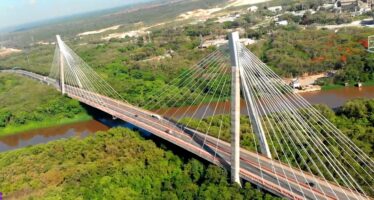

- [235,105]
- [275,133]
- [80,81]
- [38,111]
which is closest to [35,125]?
[38,111]

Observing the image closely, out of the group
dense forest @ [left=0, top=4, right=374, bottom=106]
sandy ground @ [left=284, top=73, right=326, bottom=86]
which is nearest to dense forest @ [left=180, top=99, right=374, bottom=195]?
dense forest @ [left=0, top=4, right=374, bottom=106]

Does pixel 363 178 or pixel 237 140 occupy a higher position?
pixel 237 140

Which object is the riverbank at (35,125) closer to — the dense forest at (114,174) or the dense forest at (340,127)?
the dense forest at (114,174)

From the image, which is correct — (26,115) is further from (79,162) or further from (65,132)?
(79,162)

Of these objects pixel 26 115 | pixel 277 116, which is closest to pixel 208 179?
pixel 277 116

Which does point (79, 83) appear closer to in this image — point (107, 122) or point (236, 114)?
point (107, 122)

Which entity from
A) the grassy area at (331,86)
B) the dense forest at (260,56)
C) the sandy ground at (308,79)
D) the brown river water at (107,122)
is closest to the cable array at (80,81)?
the dense forest at (260,56)
